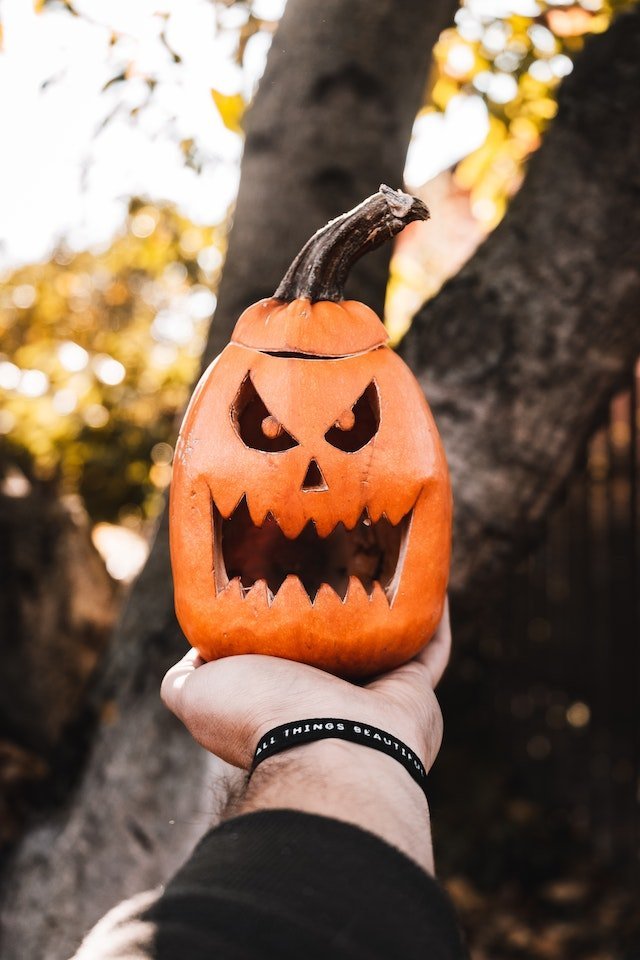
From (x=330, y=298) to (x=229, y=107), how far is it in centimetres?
187

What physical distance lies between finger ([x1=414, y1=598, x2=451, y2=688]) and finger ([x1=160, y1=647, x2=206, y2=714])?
1.57 feet

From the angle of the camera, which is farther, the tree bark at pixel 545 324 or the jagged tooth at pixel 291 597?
the tree bark at pixel 545 324

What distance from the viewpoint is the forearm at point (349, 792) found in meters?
1.14

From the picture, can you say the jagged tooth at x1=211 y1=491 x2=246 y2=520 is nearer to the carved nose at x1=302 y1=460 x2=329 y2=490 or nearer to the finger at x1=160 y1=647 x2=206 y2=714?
the carved nose at x1=302 y1=460 x2=329 y2=490

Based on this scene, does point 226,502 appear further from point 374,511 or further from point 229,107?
point 229,107

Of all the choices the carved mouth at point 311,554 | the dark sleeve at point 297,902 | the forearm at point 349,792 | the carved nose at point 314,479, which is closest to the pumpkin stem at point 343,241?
the carved nose at point 314,479

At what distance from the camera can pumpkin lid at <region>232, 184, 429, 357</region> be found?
1561 millimetres

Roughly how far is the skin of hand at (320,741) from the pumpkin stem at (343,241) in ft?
2.44

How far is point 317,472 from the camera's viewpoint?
1.62 meters

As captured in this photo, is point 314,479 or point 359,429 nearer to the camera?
point 314,479

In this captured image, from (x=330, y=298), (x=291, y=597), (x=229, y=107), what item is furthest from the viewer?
(x=229, y=107)

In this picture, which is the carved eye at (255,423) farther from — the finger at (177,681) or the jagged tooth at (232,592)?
the finger at (177,681)

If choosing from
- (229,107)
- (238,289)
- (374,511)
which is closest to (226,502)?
(374,511)

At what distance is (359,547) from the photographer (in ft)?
6.12
